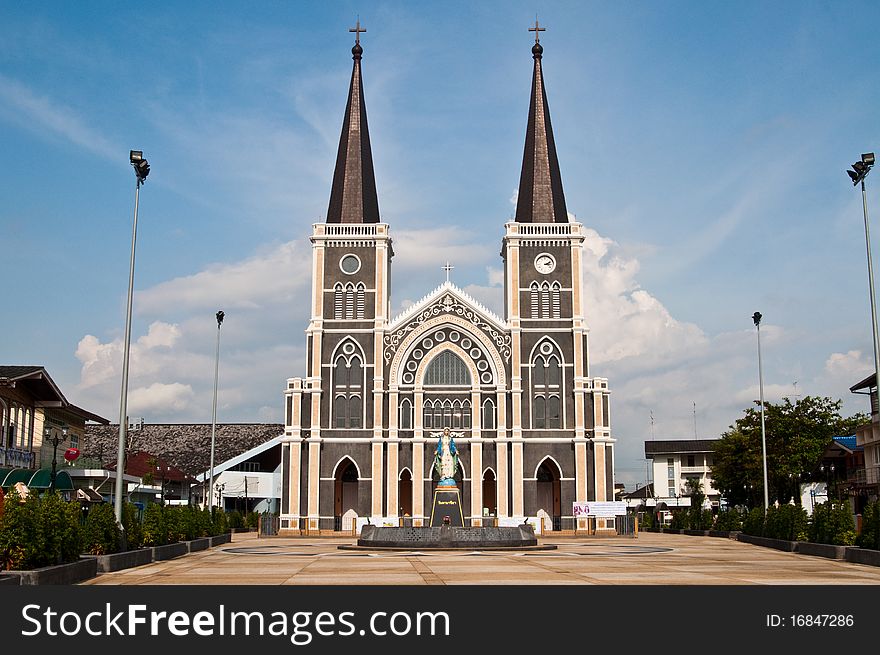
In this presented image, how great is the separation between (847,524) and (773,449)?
38.1 m

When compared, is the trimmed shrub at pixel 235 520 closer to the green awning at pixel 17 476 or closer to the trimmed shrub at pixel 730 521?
the green awning at pixel 17 476

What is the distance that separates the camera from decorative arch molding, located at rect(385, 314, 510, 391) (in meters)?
73.1

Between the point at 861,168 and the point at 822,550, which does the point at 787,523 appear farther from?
the point at 861,168

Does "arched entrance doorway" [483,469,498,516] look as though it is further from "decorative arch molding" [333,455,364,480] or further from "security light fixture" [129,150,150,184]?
"security light fixture" [129,150,150,184]

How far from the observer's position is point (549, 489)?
73.9 meters

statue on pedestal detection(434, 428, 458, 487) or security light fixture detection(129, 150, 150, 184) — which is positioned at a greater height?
security light fixture detection(129, 150, 150, 184)

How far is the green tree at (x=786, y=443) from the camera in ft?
232

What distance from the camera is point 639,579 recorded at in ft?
73.4

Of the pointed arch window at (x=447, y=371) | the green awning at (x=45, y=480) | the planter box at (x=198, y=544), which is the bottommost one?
the planter box at (x=198, y=544)

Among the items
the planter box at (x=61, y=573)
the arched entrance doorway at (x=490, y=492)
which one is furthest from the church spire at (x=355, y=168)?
the planter box at (x=61, y=573)

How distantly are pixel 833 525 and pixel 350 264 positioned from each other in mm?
46865

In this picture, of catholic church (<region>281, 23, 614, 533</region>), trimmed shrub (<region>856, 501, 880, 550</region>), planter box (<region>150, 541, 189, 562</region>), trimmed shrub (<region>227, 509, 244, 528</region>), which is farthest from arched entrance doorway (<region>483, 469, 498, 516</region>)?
trimmed shrub (<region>856, 501, 880, 550</region>)

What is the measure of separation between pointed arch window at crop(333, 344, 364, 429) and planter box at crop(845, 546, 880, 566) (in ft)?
147

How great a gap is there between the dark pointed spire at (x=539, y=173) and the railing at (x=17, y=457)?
4244 cm
